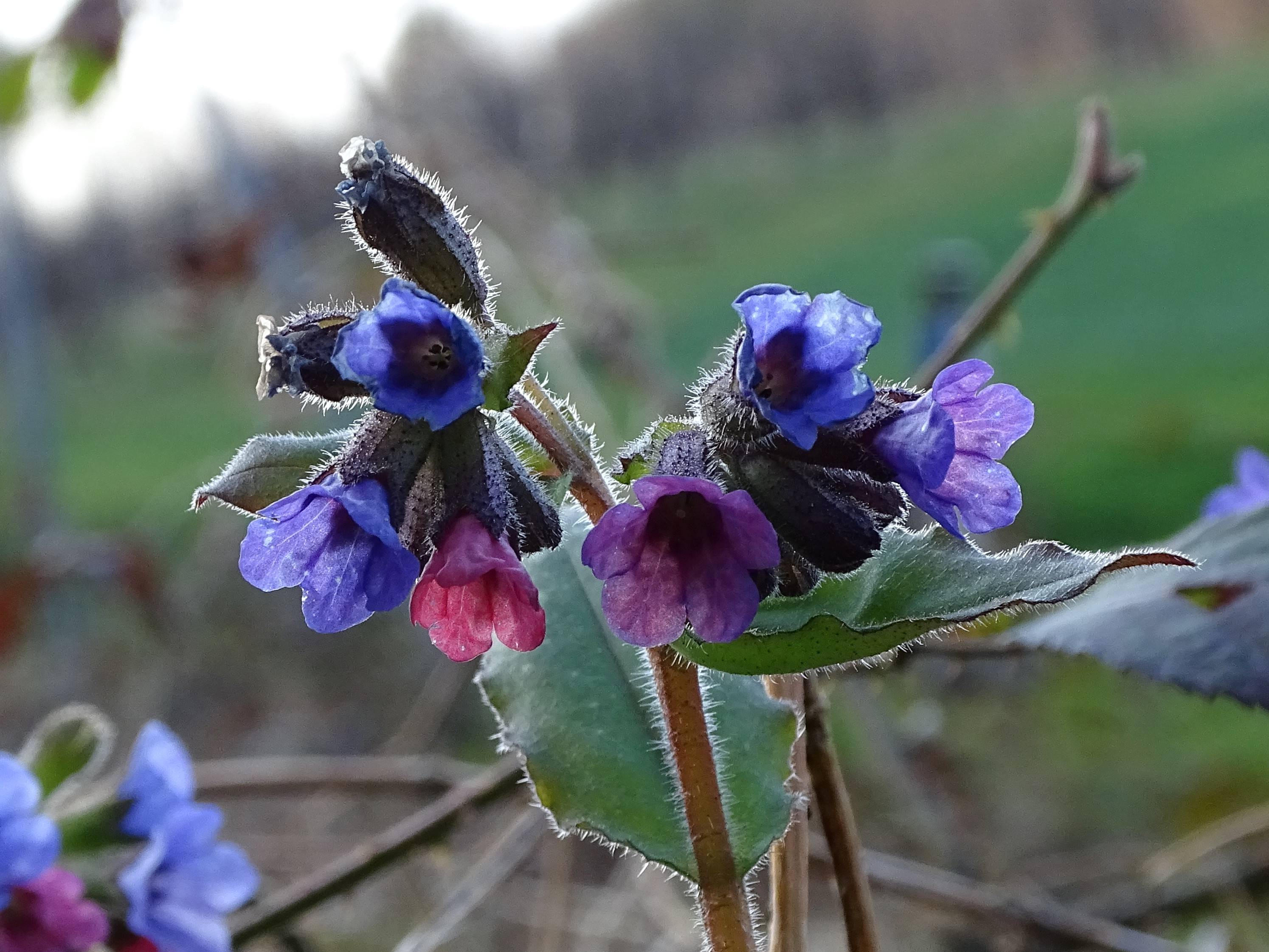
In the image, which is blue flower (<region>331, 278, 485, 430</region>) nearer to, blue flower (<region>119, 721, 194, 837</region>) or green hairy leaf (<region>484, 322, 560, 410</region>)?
green hairy leaf (<region>484, 322, 560, 410</region>)

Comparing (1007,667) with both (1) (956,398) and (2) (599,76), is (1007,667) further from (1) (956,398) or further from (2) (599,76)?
(2) (599,76)

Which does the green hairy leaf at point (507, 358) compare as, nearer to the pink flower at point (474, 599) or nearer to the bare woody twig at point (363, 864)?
the pink flower at point (474, 599)

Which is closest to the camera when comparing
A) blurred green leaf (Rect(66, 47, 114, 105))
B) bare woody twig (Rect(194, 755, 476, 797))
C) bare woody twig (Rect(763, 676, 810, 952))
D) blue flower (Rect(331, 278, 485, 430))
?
blue flower (Rect(331, 278, 485, 430))

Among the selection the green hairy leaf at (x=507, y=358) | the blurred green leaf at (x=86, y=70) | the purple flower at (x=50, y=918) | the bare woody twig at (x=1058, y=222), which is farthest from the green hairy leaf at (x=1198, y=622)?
the blurred green leaf at (x=86, y=70)

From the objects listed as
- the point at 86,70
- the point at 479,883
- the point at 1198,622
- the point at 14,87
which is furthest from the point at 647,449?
the point at 14,87

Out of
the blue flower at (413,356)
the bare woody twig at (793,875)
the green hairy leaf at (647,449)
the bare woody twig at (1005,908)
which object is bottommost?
the bare woody twig at (1005,908)

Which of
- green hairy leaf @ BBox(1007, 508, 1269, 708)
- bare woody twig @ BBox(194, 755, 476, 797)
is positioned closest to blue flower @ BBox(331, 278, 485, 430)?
green hairy leaf @ BBox(1007, 508, 1269, 708)
